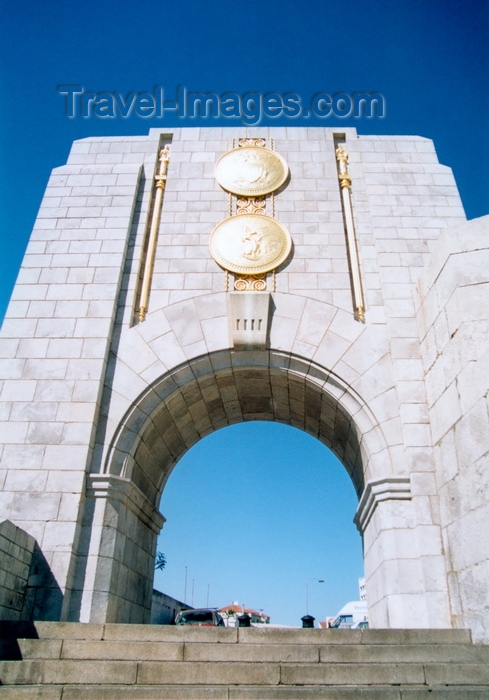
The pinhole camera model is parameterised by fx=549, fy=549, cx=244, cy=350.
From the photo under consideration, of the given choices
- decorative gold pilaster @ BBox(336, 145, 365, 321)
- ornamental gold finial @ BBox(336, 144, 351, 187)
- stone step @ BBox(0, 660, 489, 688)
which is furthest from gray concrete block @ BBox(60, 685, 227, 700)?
ornamental gold finial @ BBox(336, 144, 351, 187)

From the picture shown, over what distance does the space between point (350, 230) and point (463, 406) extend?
4.09m

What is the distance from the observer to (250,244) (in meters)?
8.84

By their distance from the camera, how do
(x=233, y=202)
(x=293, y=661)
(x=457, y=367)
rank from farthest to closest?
(x=233, y=202), (x=457, y=367), (x=293, y=661)

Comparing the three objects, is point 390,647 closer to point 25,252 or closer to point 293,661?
point 293,661

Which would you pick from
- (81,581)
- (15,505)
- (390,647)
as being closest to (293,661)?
(390,647)

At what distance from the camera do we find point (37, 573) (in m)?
6.41

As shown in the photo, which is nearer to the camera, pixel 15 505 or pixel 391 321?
pixel 15 505

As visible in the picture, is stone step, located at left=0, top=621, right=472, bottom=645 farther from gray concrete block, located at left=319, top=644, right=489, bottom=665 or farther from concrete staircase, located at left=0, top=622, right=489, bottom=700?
gray concrete block, located at left=319, top=644, right=489, bottom=665

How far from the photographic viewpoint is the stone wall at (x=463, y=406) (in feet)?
17.8

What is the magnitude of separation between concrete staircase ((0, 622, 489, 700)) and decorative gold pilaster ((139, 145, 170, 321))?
15.4 ft

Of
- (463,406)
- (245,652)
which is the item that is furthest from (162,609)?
(463,406)

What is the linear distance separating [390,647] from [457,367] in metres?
3.01

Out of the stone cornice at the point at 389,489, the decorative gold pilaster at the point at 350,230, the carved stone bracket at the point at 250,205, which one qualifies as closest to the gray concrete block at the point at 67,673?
the stone cornice at the point at 389,489

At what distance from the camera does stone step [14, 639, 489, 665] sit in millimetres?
4652
